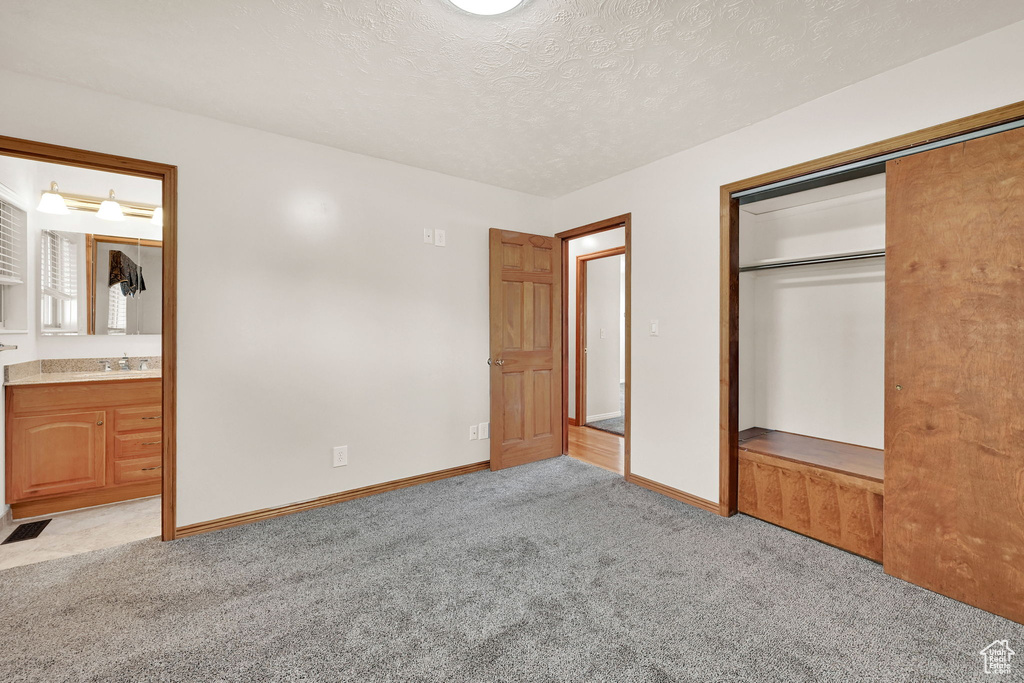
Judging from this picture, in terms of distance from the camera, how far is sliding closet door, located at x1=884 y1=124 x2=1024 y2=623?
183cm

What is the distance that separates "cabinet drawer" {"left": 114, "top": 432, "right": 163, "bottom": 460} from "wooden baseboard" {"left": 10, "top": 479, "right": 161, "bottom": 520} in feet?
0.75

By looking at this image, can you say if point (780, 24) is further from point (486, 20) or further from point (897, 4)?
point (486, 20)

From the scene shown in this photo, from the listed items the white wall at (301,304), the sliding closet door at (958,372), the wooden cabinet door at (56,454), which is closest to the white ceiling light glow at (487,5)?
the white wall at (301,304)

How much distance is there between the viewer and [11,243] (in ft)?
9.64

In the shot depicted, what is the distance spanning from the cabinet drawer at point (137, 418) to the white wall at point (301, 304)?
35.9 inches

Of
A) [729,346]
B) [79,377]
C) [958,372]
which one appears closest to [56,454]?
[79,377]

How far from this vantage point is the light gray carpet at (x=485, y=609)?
1594mm

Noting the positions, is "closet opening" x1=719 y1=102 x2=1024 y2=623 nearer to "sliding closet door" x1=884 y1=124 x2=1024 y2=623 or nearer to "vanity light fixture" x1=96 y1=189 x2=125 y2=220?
"sliding closet door" x1=884 y1=124 x2=1024 y2=623

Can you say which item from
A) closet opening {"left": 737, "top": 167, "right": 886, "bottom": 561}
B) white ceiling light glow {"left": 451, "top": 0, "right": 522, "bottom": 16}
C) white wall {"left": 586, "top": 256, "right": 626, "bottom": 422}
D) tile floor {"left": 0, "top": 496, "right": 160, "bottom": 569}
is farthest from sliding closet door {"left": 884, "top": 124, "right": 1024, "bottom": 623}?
tile floor {"left": 0, "top": 496, "right": 160, "bottom": 569}

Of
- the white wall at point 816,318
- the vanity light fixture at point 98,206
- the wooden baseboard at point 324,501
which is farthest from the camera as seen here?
the vanity light fixture at point 98,206

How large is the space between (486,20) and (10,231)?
348 centimetres

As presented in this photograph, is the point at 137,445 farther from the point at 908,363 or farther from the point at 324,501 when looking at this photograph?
the point at 908,363

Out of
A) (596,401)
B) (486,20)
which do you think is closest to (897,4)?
(486,20)

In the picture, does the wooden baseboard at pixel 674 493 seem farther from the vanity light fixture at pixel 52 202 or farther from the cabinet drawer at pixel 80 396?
the vanity light fixture at pixel 52 202
